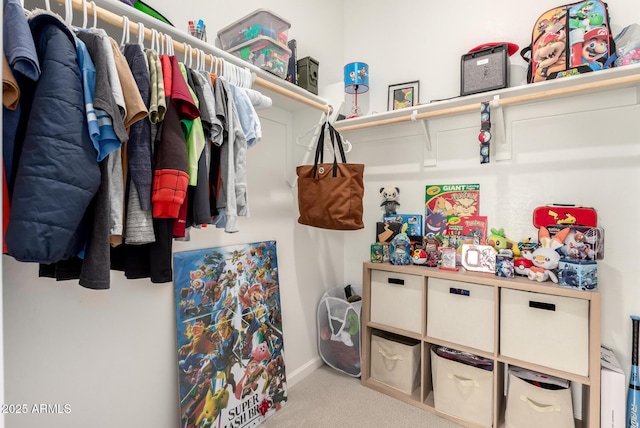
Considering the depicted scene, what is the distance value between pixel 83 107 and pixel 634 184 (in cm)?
225

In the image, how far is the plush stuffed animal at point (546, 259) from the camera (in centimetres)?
161

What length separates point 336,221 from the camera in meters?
1.69

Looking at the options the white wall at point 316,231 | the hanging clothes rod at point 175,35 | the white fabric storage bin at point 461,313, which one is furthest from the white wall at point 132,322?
the white fabric storage bin at point 461,313

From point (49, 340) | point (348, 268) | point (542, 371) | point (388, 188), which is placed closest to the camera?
point (49, 340)

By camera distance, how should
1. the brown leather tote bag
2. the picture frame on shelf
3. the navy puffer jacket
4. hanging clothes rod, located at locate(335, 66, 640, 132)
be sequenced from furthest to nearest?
the picture frame on shelf → the brown leather tote bag → hanging clothes rod, located at locate(335, 66, 640, 132) → the navy puffer jacket

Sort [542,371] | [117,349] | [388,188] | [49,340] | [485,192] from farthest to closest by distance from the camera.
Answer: [388,188]
[485,192]
[542,371]
[117,349]
[49,340]

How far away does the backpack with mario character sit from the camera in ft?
5.02

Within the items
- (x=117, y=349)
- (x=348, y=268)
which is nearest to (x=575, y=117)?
(x=348, y=268)

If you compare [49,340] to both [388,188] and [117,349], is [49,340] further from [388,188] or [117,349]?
[388,188]

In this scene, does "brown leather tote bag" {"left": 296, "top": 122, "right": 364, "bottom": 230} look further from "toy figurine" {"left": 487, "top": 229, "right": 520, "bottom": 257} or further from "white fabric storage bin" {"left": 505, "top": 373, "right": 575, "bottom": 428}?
"white fabric storage bin" {"left": 505, "top": 373, "right": 575, "bottom": 428}

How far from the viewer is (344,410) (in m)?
1.83

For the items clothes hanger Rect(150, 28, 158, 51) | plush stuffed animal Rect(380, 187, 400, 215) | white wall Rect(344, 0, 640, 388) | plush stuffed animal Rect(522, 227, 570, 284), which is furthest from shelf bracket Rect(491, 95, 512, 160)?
clothes hanger Rect(150, 28, 158, 51)

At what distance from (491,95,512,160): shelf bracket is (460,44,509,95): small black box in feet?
0.51

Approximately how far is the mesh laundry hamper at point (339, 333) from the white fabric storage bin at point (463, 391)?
53cm
